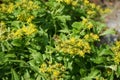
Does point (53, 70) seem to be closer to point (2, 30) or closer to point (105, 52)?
point (2, 30)

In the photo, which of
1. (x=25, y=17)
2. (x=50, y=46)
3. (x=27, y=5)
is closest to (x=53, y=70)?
(x=50, y=46)

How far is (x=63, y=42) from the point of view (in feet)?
13.5

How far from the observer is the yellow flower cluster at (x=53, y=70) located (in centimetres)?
385

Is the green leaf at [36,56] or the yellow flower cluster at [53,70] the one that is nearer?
the yellow flower cluster at [53,70]

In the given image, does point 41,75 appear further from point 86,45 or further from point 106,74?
point 106,74

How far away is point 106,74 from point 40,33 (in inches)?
39.8

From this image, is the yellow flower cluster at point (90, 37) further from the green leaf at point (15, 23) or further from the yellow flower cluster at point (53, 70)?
the green leaf at point (15, 23)

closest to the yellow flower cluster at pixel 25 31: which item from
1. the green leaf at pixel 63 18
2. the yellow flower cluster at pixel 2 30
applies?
the yellow flower cluster at pixel 2 30

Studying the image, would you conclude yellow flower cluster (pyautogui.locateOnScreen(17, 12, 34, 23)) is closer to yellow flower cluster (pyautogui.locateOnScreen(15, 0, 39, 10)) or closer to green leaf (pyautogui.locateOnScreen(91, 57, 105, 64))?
yellow flower cluster (pyautogui.locateOnScreen(15, 0, 39, 10))

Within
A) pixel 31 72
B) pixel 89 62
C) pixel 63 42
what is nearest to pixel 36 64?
pixel 31 72

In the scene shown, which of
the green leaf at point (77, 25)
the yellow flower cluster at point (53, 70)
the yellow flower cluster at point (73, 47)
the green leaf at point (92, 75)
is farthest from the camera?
the green leaf at point (77, 25)

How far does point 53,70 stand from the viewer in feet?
12.7

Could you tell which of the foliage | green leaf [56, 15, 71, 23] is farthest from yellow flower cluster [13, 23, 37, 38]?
green leaf [56, 15, 71, 23]

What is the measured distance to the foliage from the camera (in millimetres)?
4109
